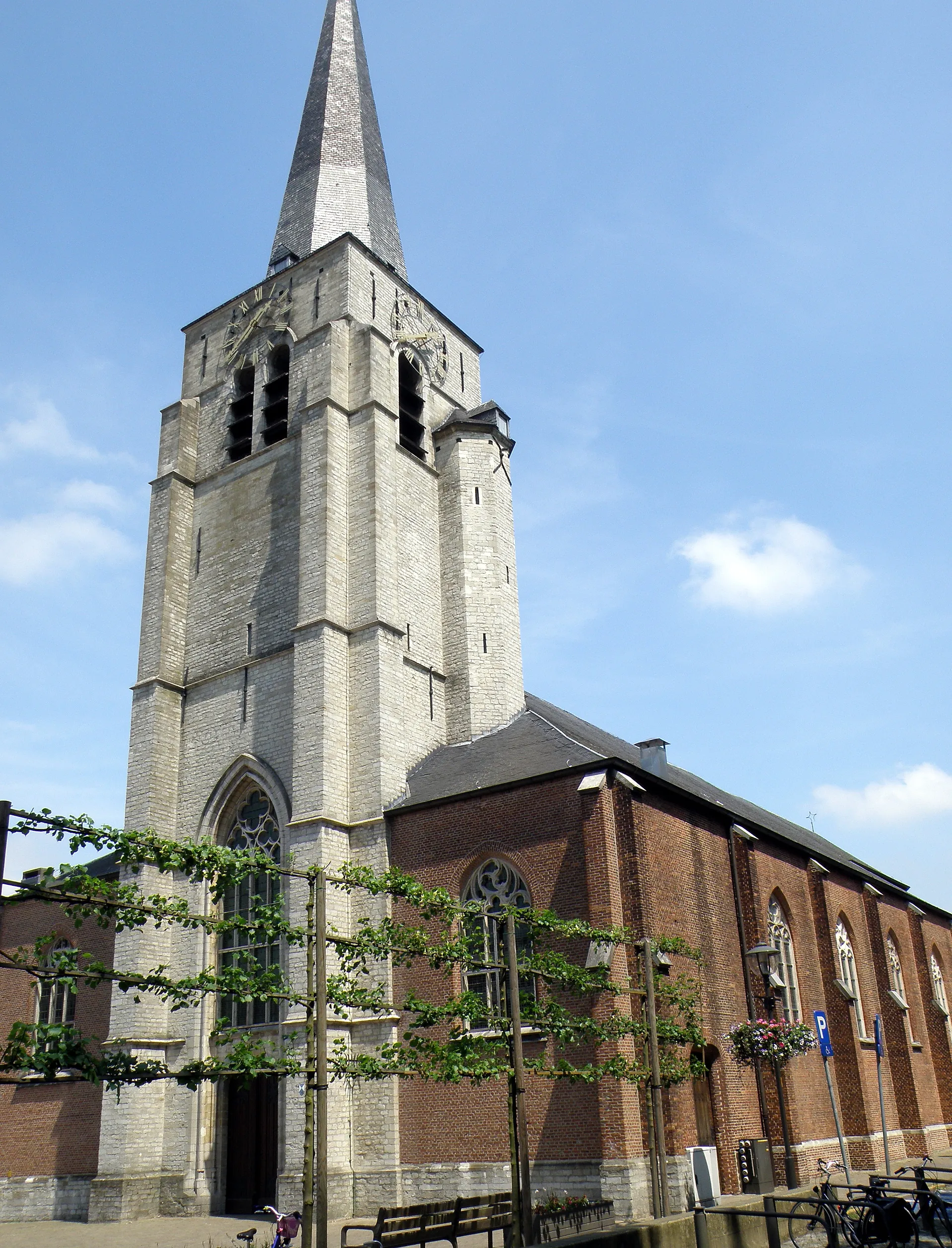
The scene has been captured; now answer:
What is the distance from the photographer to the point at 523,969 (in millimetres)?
14117

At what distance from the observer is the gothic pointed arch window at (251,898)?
66.6 ft

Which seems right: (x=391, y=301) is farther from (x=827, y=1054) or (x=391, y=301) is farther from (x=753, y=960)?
Result: (x=827, y=1054)

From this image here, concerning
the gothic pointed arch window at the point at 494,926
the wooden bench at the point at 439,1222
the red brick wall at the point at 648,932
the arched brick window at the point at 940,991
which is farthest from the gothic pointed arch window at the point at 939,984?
the wooden bench at the point at 439,1222

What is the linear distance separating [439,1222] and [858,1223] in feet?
15.1

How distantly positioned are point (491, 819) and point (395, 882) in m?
6.34

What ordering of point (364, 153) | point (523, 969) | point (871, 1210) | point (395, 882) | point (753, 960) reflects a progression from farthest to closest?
1. point (364, 153)
2. point (753, 960)
3. point (523, 969)
4. point (395, 882)
5. point (871, 1210)

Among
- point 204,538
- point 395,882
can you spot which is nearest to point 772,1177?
point 395,882

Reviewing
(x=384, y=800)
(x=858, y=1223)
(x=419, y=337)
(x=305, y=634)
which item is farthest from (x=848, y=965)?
(x=419, y=337)

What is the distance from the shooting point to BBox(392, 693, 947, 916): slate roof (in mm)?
19062

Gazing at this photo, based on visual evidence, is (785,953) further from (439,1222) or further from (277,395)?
(277,395)

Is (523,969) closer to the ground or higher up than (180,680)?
closer to the ground

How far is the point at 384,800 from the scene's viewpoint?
20.3 m

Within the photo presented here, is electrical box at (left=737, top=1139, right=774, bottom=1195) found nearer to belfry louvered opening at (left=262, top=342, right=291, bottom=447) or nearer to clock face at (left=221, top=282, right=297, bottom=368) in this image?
belfry louvered opening at (left=262, top=342, right=291, bottom=447)

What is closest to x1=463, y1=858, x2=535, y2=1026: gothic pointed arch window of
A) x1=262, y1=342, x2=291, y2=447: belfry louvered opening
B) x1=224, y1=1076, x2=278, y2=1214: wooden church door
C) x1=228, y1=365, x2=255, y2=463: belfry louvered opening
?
x1=224, y1=1076, x2=278, y2=1214: wooden church door
